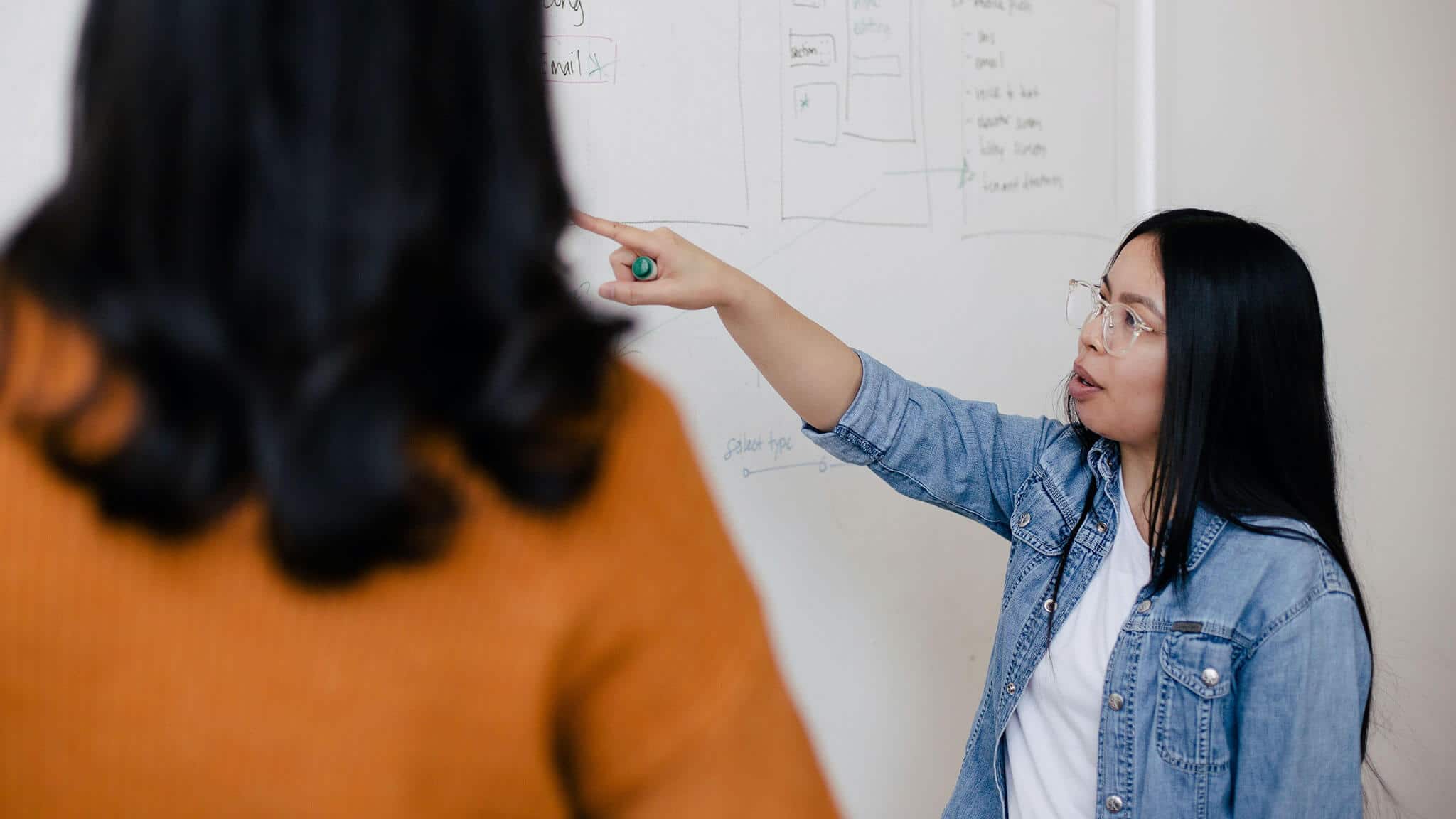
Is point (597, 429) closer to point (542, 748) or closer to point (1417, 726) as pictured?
point (542, 748)

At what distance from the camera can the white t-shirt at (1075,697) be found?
117cm

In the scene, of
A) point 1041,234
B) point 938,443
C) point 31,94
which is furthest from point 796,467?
point 31,94

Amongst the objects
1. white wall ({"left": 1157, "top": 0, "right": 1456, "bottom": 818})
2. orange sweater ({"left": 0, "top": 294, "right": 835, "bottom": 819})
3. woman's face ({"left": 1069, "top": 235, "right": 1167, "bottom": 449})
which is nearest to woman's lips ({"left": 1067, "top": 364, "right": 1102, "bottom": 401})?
woman's face ({"left": 1069, "top": 235, "right": 1167, "bottom": 449})

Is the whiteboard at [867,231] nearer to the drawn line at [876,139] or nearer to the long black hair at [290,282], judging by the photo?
the drawn line at [876,139]

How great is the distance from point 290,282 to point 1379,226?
251 centimetres

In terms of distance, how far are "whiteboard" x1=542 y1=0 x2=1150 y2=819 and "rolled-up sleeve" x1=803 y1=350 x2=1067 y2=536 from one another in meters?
0.28

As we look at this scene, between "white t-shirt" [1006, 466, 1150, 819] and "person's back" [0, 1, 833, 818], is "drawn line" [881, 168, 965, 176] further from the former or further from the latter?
"person's back" [0, 1, 833, 818]

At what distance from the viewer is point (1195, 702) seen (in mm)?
1104

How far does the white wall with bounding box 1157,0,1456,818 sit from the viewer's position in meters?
2.16

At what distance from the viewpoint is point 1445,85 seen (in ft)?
7.64

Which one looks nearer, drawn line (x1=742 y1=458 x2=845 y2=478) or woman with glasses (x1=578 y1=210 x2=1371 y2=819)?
woman with glasses (x1=578 y1=210 x2=1371 y2=819)

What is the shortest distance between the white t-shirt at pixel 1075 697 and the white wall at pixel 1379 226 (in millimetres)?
1183

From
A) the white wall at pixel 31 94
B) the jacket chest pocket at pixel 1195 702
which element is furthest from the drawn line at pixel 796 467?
the white wall at pixel 31 94

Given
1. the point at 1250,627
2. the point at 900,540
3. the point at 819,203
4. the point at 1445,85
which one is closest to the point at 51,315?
the point at 1250,627
